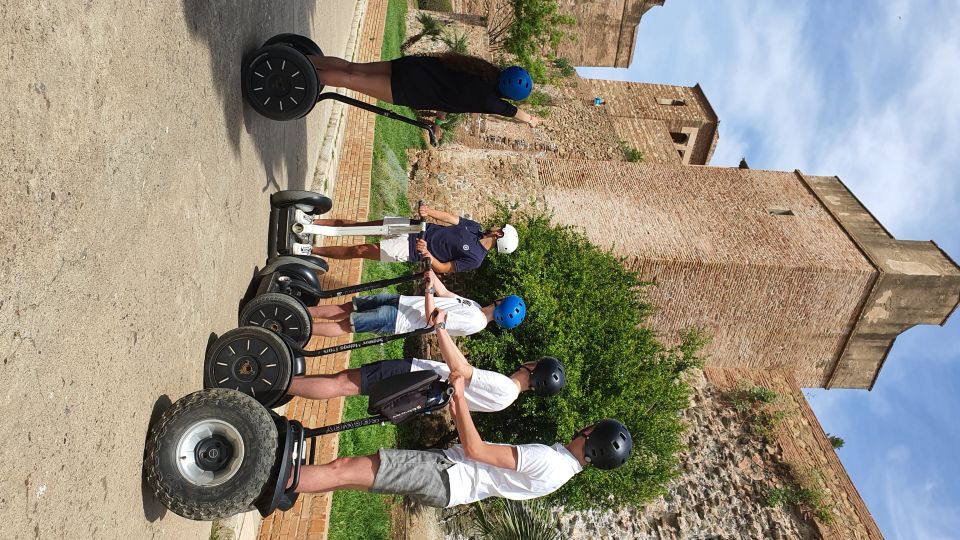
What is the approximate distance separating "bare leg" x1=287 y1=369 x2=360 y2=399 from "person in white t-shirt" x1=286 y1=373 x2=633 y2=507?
2.43 feet

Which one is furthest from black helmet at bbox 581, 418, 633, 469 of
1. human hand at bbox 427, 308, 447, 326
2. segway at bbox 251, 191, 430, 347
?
segway at bbox 251, 191, 430, 347

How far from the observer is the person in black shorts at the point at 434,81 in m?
5.11

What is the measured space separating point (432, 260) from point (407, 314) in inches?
24.7

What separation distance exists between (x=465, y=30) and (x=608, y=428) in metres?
16.1

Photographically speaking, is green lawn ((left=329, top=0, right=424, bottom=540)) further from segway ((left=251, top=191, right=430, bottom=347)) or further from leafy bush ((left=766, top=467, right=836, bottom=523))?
leafy bush ((left=766, top=467, right=836, bottom=523))

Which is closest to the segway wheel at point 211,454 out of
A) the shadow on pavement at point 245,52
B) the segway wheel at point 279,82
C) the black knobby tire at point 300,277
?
the black knobby tire at point 300,277

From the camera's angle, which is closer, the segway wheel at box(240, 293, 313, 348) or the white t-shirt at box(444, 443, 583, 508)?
the white t-shirt at box(444, 443, 583, 508)

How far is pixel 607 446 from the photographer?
4832mm

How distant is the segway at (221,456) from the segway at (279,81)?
2.31 m

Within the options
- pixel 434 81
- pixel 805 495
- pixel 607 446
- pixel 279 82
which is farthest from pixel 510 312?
pixel 805 495

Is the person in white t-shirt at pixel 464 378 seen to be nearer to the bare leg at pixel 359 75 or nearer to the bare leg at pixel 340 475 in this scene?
the bare leg at pixel 340 475

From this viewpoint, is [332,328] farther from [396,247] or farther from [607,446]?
[607,446]

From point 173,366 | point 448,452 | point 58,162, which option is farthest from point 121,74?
point 448,452

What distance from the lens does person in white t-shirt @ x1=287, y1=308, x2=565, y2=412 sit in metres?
4.88
